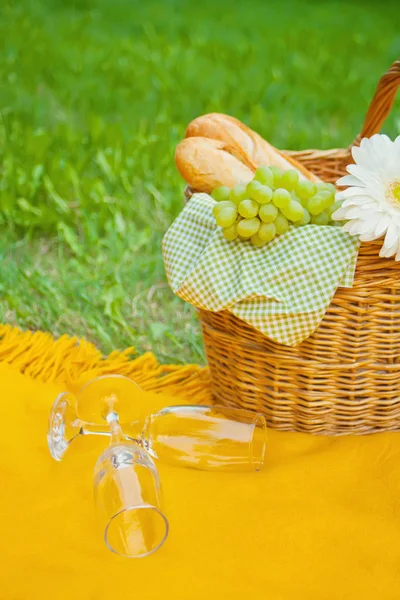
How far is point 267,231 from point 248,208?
5 centimetres

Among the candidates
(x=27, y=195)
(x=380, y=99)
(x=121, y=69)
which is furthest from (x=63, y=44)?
(x=380, y=99)

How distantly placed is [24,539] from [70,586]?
0.13 meters

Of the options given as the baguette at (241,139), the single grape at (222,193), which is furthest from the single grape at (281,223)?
the baguette at (241,139)

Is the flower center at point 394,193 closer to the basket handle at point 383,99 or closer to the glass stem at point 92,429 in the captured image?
the basket handle at point 383,99

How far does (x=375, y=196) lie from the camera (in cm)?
125

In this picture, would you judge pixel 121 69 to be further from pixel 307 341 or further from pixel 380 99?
pixel 307 341

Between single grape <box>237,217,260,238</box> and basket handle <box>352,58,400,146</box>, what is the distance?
457mm

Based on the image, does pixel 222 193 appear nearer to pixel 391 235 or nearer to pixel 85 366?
pixel 391 235

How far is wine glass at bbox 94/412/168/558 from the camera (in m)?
→ 1.17

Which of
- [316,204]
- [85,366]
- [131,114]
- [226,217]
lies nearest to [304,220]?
[316,204]

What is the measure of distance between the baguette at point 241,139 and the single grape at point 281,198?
37cm

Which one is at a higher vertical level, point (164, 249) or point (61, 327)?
point (164, 249)

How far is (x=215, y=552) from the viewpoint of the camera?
1221mm

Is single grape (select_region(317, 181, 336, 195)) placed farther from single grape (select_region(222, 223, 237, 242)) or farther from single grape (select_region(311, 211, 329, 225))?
single grape (select_region(222, 223, 237, 242))
